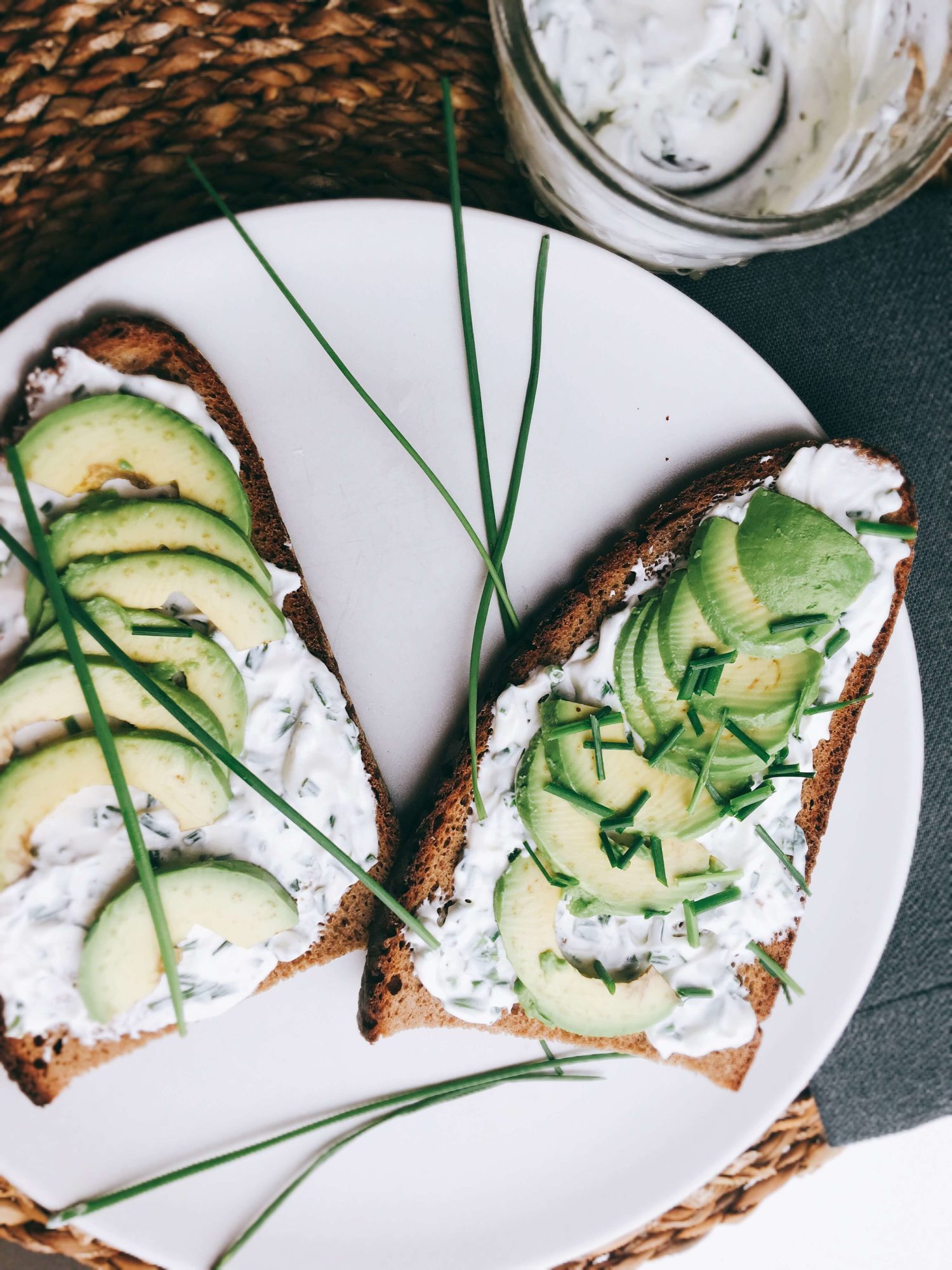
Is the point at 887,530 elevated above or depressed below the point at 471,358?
below

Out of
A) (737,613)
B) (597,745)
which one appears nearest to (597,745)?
(597,745)

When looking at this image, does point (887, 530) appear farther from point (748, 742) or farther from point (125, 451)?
point (125, 451)

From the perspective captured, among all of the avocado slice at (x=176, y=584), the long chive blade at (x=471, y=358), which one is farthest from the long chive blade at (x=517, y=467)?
the avocado slice at (x=176, y=584)

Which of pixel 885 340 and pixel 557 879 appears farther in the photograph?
pixel 885 340

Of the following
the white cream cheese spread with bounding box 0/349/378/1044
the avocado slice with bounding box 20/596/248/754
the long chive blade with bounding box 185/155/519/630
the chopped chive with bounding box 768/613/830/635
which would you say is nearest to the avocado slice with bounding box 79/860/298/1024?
the white cream cheese spread with bounding box 0/349/378/1044

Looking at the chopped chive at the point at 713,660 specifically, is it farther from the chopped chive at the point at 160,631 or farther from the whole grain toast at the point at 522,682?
the chopped chive at the point at 160,631

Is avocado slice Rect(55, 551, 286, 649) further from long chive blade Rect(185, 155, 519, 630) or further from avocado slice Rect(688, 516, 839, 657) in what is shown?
avocado slice Rect(688, 516, 839, 657)
